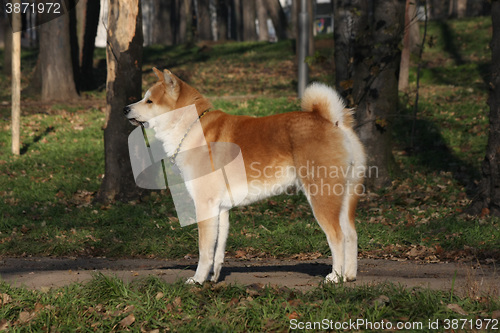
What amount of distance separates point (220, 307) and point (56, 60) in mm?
14423

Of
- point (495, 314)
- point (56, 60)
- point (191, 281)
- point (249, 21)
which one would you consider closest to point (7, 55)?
point (56, 60)

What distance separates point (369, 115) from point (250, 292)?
22.2 ft

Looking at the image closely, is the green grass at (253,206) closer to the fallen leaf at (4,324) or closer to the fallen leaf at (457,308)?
the fallen leaf at (457,308)

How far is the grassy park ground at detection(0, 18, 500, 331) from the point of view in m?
5.14

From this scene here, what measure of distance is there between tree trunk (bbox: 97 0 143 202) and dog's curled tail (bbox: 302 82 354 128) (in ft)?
17.7

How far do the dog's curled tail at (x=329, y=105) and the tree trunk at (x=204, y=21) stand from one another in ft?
114

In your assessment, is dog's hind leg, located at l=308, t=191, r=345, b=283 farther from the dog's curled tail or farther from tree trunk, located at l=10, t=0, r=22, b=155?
tree trunk, located at l=10, t=0, r=22, b=155

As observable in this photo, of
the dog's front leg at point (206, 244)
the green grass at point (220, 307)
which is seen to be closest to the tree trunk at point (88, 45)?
the dog's front leg at point (206, 244)

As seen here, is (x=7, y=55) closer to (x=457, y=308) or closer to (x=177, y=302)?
(x=177, y=302)

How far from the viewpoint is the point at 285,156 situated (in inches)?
237

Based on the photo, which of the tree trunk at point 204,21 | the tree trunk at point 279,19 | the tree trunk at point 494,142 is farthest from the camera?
the tree trunk at point 204,21

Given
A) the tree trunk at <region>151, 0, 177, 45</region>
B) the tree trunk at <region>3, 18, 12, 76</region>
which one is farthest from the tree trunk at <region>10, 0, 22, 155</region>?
the tree trunk at <region>151, 0, 177, 45</region>

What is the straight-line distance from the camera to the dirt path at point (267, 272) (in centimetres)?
606

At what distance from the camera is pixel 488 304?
5.07m
